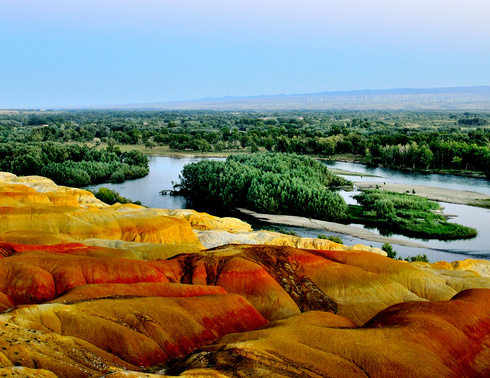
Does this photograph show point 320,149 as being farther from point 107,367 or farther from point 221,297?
point 107,367

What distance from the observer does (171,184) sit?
346ft

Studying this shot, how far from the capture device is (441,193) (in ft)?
306

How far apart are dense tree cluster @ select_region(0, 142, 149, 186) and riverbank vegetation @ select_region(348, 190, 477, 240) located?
56306 millimetres

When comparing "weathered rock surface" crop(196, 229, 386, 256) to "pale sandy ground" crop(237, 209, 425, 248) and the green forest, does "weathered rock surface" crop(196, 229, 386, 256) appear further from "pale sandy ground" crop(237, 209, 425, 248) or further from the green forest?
the green forest

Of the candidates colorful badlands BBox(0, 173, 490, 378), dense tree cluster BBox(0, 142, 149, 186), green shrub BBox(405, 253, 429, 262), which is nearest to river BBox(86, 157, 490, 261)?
green shrub BBox(405, 253, 429, 262)

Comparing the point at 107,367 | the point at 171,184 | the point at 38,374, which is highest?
the point at 38,374

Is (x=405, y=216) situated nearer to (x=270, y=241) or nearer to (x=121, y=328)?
(x=270, y=241)

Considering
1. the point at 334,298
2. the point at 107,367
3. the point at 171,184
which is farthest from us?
the point at 171,184

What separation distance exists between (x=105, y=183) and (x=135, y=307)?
87308 millimetres

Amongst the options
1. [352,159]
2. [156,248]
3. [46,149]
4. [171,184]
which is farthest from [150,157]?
[156,248]

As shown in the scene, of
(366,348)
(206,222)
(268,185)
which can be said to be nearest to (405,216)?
(268,185)

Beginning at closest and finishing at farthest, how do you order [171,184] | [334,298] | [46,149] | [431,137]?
[334,298], [171,184], [46,149], [431,137]

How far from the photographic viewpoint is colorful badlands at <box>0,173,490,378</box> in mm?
19891

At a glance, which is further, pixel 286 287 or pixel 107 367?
pixel 286 287
